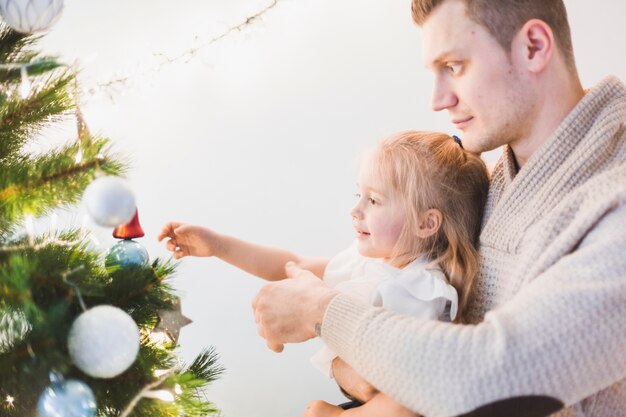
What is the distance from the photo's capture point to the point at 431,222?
47.4 inches

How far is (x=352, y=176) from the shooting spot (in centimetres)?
186

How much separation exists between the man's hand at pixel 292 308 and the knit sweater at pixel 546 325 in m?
0.05

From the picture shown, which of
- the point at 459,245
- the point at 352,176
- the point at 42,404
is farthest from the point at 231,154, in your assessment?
the point at 42,404

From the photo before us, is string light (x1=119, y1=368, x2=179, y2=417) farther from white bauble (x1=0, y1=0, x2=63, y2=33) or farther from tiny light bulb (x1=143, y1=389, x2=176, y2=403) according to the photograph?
white bauble (x1=0, y1=0, x2=63, y2=33)

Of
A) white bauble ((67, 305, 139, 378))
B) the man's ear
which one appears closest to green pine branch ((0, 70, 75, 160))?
white bauble ((67, 305, 139, 378))

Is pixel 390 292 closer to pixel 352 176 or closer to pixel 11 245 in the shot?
pixel 11 245

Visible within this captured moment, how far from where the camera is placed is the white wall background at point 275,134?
1.75 metres

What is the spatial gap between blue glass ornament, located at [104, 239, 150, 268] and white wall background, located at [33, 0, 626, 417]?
859mm

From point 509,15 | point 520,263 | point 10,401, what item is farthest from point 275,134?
point 10,401

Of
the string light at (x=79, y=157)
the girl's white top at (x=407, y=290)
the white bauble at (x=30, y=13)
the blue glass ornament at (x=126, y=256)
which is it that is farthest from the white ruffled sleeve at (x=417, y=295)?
the white bauble at (x=30, y=13)

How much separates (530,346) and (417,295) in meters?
0.29

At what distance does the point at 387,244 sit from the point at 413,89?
819 millimetres

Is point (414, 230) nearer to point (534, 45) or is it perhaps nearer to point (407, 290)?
point (407, 290)

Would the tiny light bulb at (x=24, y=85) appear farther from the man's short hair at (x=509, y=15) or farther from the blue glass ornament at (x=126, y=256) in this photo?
the man's short hair at (x=509, y=15)
